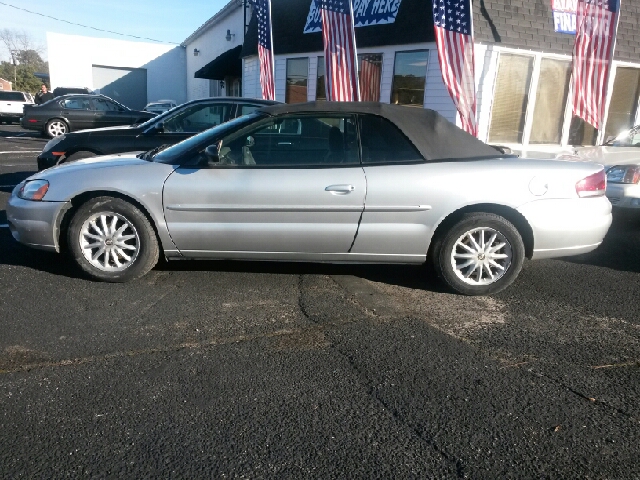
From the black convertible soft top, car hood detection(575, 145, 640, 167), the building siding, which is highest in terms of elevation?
the building siding

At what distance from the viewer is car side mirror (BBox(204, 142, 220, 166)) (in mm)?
4504

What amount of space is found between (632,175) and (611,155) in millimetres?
739

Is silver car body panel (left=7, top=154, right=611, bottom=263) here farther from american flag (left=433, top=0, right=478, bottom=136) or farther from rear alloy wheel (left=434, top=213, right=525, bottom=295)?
american flag (left=433, top=0, right=478, bottom=136)

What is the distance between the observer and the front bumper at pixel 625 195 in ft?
22.3

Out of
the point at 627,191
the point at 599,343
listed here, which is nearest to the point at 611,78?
the point at 627,191

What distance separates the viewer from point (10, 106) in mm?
25484

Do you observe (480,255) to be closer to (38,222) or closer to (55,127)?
(38,222)

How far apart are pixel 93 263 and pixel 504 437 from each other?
134 inches

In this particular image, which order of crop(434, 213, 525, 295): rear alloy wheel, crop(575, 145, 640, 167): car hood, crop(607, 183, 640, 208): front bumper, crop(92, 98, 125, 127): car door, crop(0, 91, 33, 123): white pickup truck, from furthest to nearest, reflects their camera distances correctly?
crop(0, 91, 33, 123): white pickup truck
crop(92, 98, 125, 127): car door
crop(575, 145, 640, 167): car hood
crop(607, 183, 640, 208): front bumper
crop(434, 213, 525, 295): rear alloy wheel

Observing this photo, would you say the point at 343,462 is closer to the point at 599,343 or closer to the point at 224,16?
the point at 599,343

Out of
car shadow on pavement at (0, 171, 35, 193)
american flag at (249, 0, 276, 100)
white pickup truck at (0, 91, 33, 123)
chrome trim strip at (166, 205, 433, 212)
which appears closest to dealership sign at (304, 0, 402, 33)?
american flag at (249, 0, 276, 100)

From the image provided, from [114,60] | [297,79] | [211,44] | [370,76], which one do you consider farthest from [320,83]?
[114,60]

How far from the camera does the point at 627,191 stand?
22.4ft

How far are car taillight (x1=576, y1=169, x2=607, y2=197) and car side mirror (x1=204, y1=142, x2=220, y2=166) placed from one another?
2863mm
